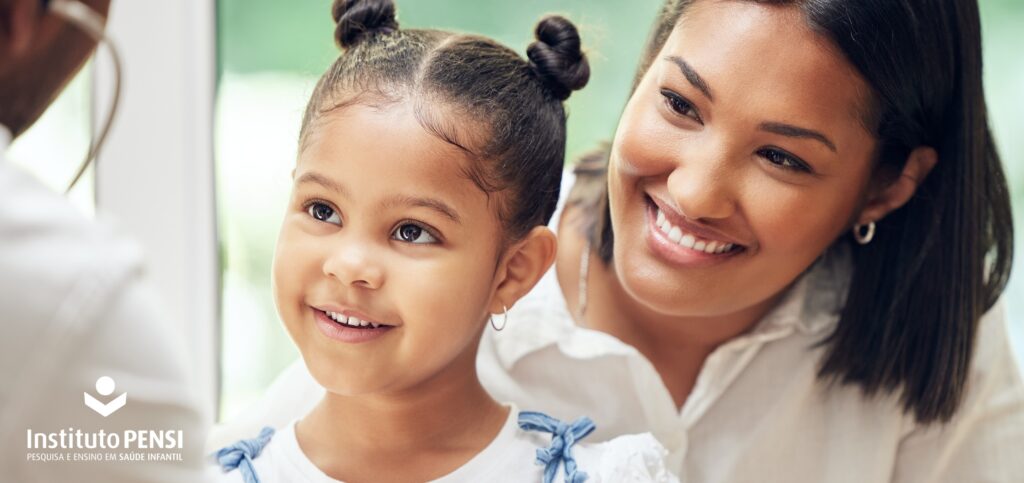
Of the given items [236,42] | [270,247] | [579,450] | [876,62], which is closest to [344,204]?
[579,450]

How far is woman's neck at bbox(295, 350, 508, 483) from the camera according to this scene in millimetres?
1169

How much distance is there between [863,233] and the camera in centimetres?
148

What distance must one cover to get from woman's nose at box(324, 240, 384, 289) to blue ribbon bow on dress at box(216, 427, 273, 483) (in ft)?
0.74

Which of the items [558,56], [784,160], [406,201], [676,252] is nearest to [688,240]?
[676,252]

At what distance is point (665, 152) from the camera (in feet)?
4.17

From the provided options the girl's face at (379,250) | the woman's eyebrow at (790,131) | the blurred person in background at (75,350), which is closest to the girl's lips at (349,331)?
the girl's face at (379,250)

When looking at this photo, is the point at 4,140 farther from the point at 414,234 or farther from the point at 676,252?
the point at 676,252

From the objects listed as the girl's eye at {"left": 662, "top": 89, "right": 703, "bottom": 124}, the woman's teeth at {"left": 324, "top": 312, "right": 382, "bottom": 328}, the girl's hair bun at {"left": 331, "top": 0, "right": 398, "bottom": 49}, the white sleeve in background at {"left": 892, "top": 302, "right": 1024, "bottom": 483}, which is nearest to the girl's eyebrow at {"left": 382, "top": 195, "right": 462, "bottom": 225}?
the woman's teeth at {"left": 324, "top": 312, "right": 382, "bottom": 328}

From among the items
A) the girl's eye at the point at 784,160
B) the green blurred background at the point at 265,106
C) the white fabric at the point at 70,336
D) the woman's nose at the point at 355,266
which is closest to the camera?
the white fabric at the point at 70,336

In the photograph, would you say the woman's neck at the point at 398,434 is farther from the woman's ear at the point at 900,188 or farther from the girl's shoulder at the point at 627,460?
the woman's ear at the point at 900,188

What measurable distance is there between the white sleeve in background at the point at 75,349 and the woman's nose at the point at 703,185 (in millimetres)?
604

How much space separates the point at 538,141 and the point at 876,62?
388 mm

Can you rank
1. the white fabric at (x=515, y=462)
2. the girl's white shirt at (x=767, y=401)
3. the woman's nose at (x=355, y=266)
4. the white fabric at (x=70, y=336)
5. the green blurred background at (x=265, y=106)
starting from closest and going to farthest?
the white fabric at (x=70, y=336) → the woman's nose at (x=355, y=266) → the white fabric at (x=515, y=462) → the girl's white shirt at (x=767, y=401) → the green blurred background at (x=265, y=106)

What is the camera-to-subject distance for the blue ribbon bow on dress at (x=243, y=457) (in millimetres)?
1146
